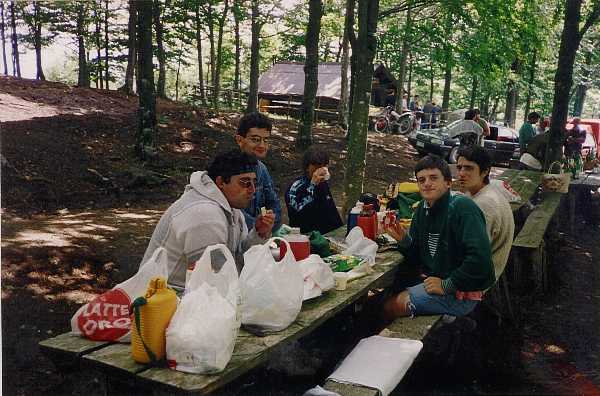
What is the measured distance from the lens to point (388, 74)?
106 ft

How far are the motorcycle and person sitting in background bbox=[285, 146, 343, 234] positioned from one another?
18.9m

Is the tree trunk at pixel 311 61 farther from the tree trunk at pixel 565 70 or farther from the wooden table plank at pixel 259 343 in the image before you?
the wooden table plank at pixel 259 343

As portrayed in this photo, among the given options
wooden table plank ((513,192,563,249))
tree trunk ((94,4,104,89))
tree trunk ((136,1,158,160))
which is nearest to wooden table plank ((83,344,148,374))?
wooden table plank ((513,192,563,249))

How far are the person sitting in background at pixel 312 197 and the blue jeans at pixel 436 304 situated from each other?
1426mm

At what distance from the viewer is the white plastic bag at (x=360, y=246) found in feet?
12.6

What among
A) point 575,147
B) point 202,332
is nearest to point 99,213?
point 202,332

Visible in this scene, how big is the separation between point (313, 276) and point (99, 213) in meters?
6.16

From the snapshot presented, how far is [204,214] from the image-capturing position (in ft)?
8.85

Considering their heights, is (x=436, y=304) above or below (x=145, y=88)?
below

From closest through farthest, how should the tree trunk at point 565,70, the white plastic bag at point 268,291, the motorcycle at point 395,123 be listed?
the white plastic bag at point 268,291 < the tree trunk at point 565,70 < the motorcycle at point 395,123

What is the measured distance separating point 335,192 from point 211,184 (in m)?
8.66

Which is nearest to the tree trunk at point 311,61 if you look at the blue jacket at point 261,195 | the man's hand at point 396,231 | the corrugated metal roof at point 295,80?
the blue jacket at point 261,195

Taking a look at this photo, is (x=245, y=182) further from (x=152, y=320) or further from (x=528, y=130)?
(x=528, y=130)

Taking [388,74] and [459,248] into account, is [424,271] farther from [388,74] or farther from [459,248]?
[388,74]
